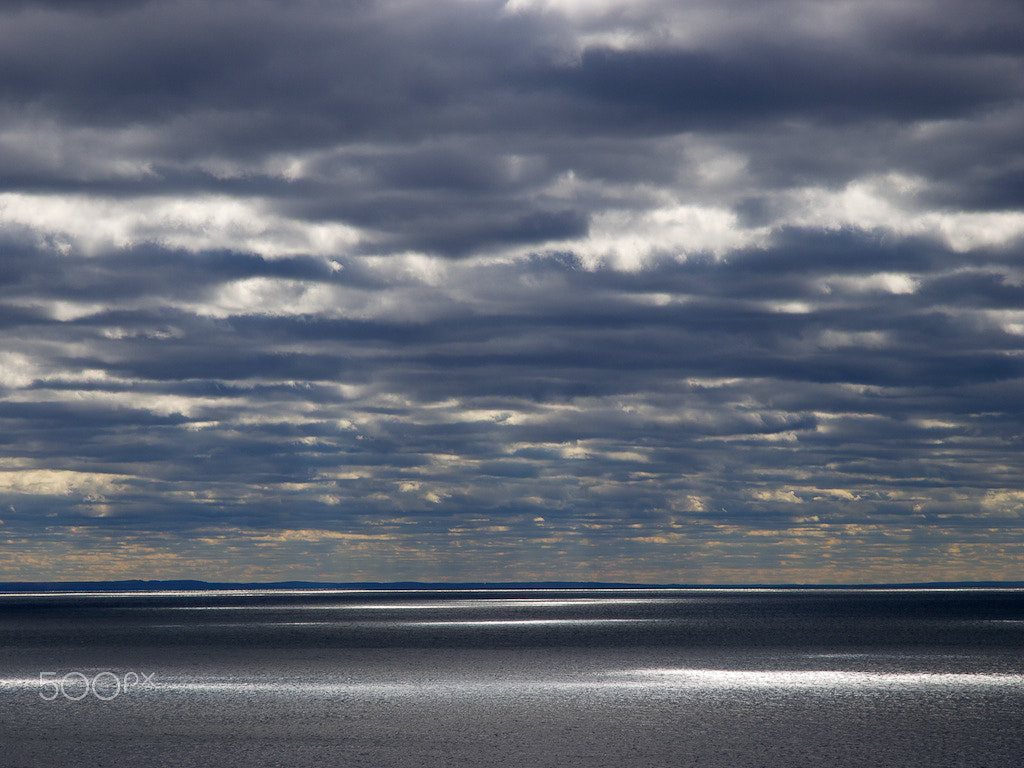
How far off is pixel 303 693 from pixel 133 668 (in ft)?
75.6

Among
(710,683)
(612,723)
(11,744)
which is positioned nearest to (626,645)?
(710,683)

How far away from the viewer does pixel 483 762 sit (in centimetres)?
3616

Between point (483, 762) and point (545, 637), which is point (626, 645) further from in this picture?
point (483, 762)

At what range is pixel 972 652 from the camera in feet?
320

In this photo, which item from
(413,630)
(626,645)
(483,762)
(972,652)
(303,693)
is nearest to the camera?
(483,762)

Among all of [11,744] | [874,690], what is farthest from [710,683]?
[11,744]

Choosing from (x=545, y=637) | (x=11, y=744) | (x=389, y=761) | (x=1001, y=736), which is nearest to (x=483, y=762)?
(x=389, y=761)

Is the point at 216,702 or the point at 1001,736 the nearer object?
the point at 1001,736

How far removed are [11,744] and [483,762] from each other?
48.4ft

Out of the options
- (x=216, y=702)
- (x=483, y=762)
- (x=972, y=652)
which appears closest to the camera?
(x=483, y=762)

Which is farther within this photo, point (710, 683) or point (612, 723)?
point (710, 683)

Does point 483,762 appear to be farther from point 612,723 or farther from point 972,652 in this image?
point 972,652

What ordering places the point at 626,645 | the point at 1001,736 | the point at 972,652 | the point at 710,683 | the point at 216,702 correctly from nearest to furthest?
the point at 1001,736
the point at 216,702
the point at 710,683
the point at 972,652
the point at 626,645

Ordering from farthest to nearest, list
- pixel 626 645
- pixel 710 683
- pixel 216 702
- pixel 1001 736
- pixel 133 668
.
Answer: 1. pixel 626 645
2. pixel 133 668
3. pixel 710 683
4. pixel 216 702
5. pixel 1001 736
